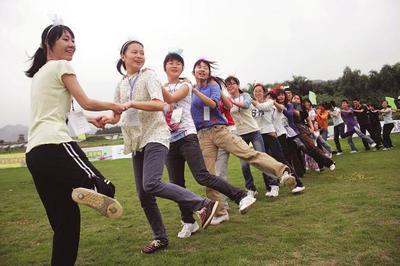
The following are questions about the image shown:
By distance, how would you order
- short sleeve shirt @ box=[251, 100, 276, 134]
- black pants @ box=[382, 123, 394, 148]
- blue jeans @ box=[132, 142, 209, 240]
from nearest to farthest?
1. blue jeans @ box=[132, 142, 209, 240]
2. short sleeve shirt @ box=[251, 100, 276, 134]
3. black pants @ box=[382, 123, 394, 148]

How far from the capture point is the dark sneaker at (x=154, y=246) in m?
3.77

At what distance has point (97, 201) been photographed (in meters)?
2.73

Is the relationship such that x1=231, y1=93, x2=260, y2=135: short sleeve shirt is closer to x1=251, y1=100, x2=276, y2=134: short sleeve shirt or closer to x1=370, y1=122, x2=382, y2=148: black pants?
x1=251, y1=100, x2=276, y2=134: short sleeve shirt

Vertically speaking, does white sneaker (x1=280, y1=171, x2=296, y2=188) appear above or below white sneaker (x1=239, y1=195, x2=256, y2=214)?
above

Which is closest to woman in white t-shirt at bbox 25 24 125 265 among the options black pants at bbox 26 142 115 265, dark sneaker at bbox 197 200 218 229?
black pants at bbox 26 142 115 265

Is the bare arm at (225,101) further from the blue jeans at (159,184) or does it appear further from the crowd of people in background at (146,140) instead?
the blue jeans at (159,184)

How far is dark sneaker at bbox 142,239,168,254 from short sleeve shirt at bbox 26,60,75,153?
1576 mm

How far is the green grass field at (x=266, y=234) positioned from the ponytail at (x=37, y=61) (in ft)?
6.38

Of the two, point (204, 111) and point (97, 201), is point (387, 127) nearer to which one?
point (204, 111)

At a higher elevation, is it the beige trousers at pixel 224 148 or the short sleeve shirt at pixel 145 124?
the short sleeve shirt at pixel 145 124

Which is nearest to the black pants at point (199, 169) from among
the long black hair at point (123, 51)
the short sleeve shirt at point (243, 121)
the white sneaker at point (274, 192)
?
the long black hair at point (123, 51)

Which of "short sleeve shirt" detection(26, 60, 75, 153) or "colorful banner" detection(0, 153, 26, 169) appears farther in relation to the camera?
"colorful banner" detection(0, 153, 26, 169)

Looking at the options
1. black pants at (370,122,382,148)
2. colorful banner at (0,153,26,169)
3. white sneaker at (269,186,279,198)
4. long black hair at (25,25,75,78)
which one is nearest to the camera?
long black hair at (25,25,75,78)

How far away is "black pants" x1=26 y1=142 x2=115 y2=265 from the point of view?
2.71 meters
